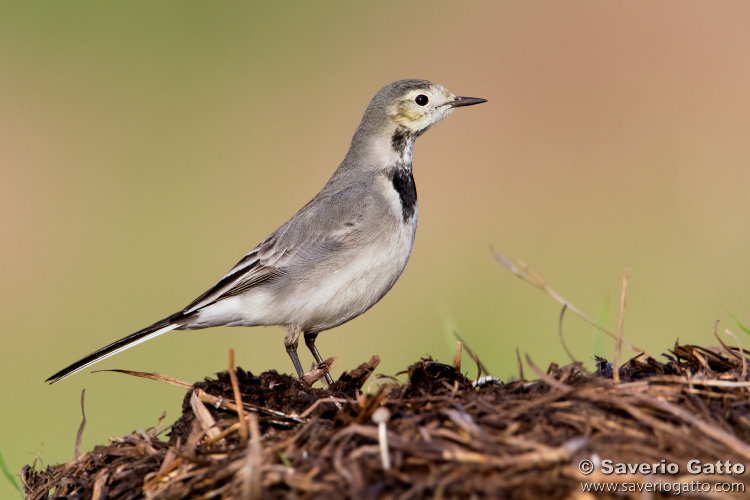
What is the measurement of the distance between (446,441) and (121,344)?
355 cm

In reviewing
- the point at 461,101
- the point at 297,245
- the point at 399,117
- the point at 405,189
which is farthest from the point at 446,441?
the point at 461,101

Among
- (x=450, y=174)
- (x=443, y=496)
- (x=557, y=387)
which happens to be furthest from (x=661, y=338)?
(x=443, y=496)

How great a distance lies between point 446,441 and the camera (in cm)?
336

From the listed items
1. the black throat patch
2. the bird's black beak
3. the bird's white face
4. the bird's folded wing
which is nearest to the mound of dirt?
the bird's folded wing

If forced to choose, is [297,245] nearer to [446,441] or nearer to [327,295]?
[327,295]

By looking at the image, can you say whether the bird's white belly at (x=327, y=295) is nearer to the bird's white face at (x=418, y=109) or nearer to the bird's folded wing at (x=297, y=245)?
the bird's folded wing at (x=297, y=245)

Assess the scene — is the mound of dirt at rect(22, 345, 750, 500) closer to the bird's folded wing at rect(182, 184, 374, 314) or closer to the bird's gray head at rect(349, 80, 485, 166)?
the bird's folded wing at rect(182, 184, 374, 314)

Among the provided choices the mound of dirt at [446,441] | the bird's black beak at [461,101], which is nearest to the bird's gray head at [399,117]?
the bird's black beak at [461,101]

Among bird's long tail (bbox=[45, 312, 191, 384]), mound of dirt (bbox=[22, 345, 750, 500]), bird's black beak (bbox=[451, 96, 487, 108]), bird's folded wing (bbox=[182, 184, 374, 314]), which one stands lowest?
mound of dirt (bbox=[22, 345, 750, 500])

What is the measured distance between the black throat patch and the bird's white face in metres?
0.42

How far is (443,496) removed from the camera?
303 cm

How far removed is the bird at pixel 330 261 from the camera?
6.80 m

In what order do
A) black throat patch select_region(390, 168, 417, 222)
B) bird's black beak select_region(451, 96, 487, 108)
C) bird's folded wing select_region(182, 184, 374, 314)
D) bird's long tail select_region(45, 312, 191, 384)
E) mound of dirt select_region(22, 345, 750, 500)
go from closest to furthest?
mound of dirt select_region(22, 345, 750, 500) < bird's long tail select_region(45, 312, 191, 384) < bird's folded wing select_region(182, 184, 374, 314) < black throat patch select_region(390, 168, 417, 222) < bird's black beak select_region(451, 96, 487, 108)

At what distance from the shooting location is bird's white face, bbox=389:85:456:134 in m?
7.57
